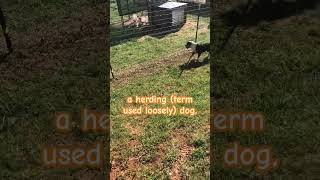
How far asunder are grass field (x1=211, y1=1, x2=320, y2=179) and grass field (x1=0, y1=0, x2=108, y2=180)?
515 cm

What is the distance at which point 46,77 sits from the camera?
56.6 ft

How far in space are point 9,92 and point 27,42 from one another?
5.52 m

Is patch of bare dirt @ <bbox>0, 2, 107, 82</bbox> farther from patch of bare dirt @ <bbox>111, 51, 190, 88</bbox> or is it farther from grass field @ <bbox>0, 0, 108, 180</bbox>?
patch of bare dirt @ <bbox>111, 51, 190, 88</bbox>

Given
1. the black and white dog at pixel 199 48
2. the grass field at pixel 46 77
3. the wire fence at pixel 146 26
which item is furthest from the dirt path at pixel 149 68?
the wire fence at pixel 146 26

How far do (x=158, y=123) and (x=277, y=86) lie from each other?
537cm

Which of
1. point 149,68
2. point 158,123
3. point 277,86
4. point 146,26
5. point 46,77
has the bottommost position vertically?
point 158,123

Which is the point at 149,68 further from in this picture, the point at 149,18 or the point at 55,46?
the point at 149,18

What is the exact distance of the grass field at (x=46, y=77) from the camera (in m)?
13.0

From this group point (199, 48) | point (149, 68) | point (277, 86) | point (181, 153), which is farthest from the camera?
point (199, 48)

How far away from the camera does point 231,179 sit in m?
11.9

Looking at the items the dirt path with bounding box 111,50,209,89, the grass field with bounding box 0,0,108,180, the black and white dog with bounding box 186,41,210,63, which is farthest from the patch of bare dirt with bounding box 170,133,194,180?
the black and white dog with bounding box 186,41,210,63

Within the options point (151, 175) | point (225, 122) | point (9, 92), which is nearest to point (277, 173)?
point (225, 122)

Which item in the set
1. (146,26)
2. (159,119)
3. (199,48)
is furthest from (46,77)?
(146,26)

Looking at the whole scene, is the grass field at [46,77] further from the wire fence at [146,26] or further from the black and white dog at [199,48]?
the black and white dog at [199,48]
